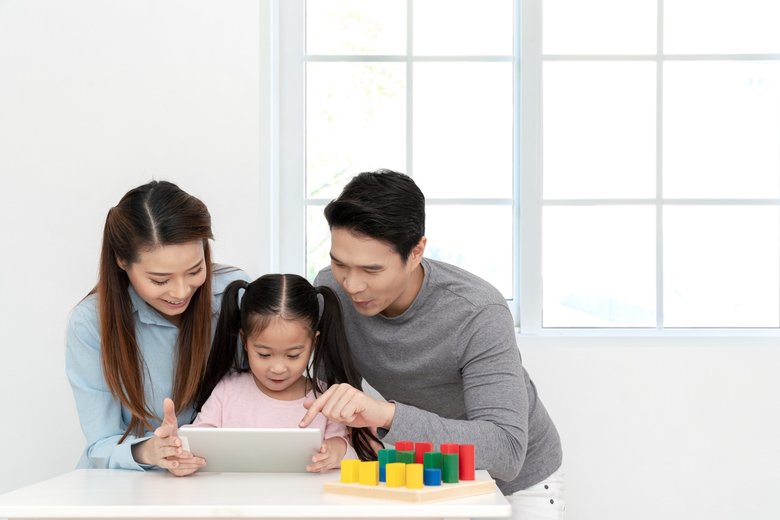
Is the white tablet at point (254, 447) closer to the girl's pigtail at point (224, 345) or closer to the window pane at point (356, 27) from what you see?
the girl's pigtail at point (224, 345)

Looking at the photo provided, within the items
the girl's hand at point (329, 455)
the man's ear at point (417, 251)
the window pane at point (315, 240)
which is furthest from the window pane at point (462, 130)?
the girl's hand at point (329, 455)

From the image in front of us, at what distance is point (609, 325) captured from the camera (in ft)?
8.70

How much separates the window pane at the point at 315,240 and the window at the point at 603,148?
0.01m

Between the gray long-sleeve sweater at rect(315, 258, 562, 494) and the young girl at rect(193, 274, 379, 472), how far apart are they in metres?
0.07

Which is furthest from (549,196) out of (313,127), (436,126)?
(313,127)

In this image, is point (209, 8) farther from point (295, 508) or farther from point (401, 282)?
point (295, 508)

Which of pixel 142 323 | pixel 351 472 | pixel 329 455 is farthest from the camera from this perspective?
pixel 142 323

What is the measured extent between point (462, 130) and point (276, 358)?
3.61 feet

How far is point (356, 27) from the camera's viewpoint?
2.68 m

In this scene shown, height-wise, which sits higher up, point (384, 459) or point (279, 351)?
point (279, 351)

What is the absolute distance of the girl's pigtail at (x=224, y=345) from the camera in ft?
6.32

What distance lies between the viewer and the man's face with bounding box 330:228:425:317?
175 centimetres

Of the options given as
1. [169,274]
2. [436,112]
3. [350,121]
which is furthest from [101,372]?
[436,112]

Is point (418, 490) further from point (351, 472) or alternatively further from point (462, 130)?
point (462, 130)
